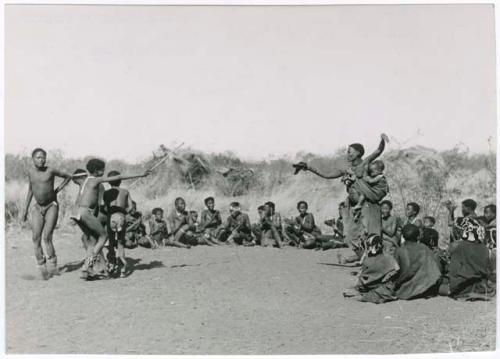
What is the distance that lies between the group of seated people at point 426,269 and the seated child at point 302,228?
2.02m

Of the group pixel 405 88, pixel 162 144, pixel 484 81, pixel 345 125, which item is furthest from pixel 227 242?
pixel 484 81

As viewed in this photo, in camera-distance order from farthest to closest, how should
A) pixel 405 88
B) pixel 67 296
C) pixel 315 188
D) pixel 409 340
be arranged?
pixel 315 188, pixel 405 88, pixel 67 296, pixel 409 340

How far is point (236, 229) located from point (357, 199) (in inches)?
95.7

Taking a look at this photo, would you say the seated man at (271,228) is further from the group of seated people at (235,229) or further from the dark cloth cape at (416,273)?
the dark cloth cape at (416,273)

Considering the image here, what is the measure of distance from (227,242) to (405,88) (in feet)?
12.1

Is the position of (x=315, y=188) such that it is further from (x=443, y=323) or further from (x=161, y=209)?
(x=443, y=323)

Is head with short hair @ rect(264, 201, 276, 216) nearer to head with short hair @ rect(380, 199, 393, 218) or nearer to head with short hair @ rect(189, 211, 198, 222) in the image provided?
head with short hair @ rect(189, 211, 198, 222)

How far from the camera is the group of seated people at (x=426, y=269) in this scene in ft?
30.4

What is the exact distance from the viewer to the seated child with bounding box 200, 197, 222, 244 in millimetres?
11741

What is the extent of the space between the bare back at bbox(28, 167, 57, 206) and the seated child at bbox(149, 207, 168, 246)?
200 centimetres

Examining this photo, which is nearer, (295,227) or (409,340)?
(409,340)

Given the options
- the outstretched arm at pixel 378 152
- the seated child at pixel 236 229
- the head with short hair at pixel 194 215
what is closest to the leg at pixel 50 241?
the head with short hair at pixel 194 215

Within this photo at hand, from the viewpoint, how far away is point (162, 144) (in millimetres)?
11188

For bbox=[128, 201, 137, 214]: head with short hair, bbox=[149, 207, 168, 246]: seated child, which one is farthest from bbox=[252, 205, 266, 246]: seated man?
bbox=[128, 201, 137, 214]: head with short hair
